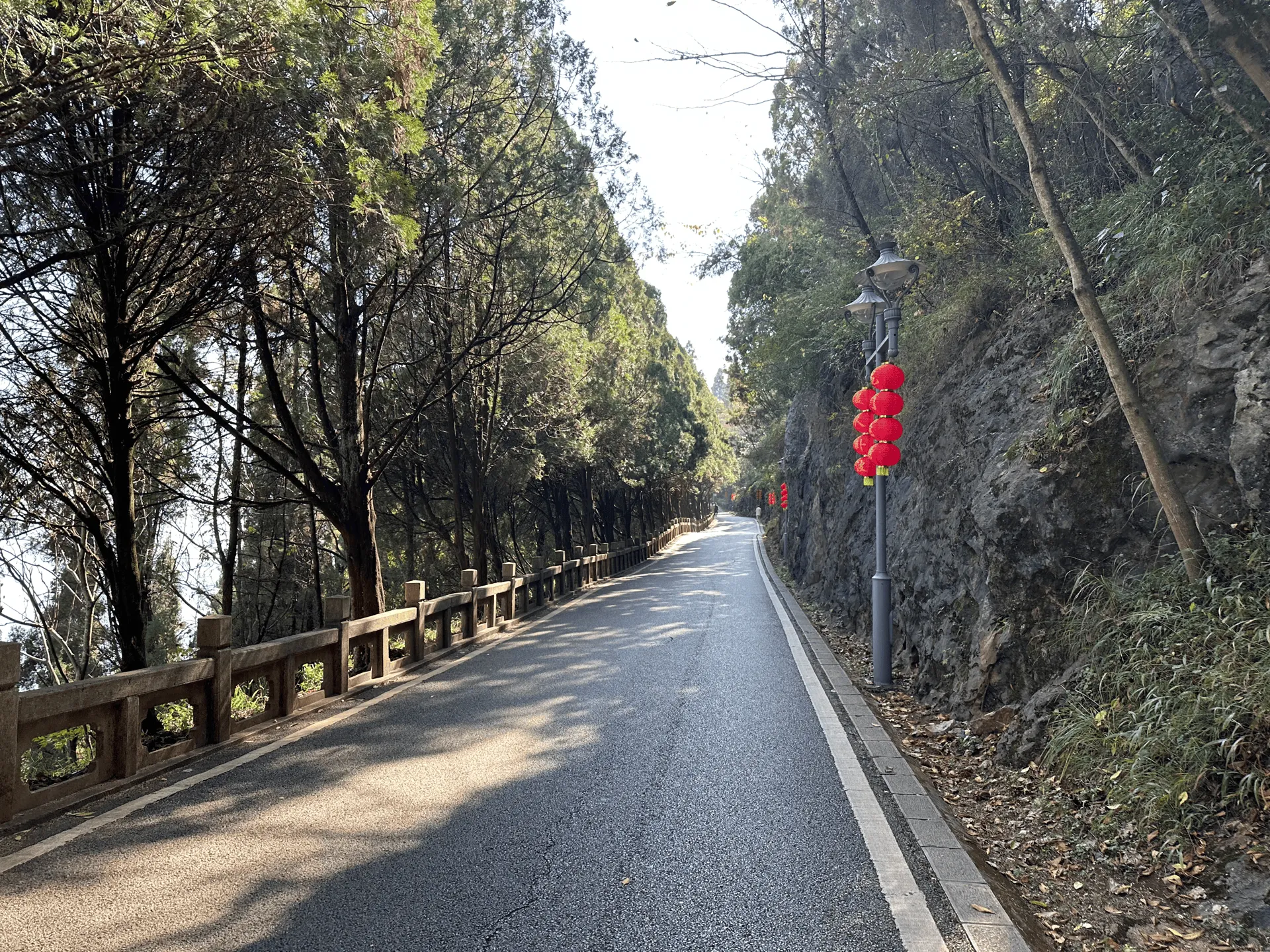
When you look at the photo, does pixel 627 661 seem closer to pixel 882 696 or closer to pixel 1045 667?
pixel 882 696

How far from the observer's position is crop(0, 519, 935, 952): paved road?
10.5 feet

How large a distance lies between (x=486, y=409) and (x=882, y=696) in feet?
39.9

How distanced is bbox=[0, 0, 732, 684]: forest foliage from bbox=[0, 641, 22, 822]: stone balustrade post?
9.75 ft

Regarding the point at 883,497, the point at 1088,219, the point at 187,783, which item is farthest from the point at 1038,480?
the point at 187,783

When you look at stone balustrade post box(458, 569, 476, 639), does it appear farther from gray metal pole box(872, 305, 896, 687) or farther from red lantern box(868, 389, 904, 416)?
red lantern box(868, 389, 904, 416)

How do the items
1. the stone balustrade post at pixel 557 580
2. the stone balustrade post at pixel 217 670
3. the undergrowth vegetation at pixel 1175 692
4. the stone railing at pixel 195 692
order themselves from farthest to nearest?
the stone balustrade post at pixel 557 580, the stone balustrade post at pixel 217 670, the stone railing at pixel 195 692, the undergrowth vegetation at pixel 1175 692

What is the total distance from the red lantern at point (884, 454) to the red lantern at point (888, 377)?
0.63 m

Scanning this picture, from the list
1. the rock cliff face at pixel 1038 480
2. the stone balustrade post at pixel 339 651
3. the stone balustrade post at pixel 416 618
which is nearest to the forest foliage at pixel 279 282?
the stone balustrade post at pixel 416 618

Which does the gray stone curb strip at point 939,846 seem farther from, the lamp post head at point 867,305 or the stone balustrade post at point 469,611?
the stone balustrade post at point 469,611

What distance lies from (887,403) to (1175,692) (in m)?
4.37

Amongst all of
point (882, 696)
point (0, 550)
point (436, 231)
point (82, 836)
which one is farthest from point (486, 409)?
point (82, 836)

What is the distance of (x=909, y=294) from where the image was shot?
11984 millimetres

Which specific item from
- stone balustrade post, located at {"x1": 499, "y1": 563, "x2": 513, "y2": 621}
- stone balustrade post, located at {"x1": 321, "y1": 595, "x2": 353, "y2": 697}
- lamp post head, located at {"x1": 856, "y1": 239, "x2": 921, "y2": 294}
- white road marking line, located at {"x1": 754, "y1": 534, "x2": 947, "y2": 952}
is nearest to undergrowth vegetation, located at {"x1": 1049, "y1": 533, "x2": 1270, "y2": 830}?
white road marking line, located at {"x1": 754, "y1": 534, "x2": 947, "y2": 952}

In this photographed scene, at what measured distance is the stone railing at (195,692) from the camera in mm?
4422
